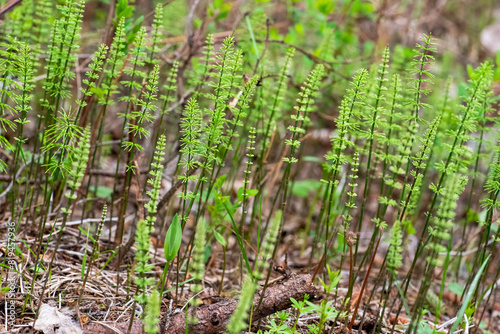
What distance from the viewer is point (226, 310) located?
1881 millimetres

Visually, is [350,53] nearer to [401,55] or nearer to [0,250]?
[401,55]

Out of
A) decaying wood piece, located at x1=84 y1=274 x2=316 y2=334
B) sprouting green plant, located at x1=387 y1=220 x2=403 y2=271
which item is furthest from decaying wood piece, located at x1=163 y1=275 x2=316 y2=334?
sprouting green plant, located at x1=387 y1=220 x2=403 y2=271

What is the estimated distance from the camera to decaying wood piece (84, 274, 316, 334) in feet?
5.91

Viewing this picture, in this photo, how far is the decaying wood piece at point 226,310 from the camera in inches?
70.9

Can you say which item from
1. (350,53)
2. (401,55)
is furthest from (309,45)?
(401,55)

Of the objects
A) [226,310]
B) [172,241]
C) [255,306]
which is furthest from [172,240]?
[255,306]

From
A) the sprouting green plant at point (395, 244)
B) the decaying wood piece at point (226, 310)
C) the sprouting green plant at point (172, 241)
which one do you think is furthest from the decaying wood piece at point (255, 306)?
the sprouting green plant at point (395, 244)

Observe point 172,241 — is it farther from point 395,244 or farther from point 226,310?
point 395,244

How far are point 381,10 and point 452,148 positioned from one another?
2872 millimetres

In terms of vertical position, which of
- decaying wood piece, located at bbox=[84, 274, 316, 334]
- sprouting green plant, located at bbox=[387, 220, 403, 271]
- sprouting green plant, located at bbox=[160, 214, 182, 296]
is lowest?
decaying wood piece, located at bbox=[84, 274, 316, 334]

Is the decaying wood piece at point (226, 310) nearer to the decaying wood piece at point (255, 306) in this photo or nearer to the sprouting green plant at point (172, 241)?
the decaying wood piece at point (255, 306)

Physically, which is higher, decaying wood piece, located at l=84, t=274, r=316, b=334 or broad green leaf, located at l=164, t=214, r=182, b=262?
broad green leaf, located at l=164, t=214, r=182, b=262

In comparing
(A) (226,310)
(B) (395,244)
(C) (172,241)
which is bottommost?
(A) (226,310)

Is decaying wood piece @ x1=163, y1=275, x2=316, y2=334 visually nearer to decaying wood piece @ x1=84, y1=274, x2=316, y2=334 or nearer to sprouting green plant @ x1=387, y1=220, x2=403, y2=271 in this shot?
decaying wood piece @ x1=84, y1=274, x2=316, y2=334
